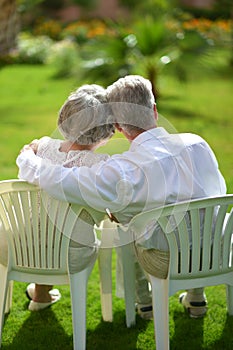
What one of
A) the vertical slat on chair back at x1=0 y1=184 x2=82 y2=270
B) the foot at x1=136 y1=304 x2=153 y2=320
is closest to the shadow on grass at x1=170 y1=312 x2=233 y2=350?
the foot at x1=136 y1=304 x2=153 y2=320

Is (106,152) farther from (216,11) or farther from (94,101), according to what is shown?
(216,11)

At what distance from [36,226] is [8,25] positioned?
37.7 ft

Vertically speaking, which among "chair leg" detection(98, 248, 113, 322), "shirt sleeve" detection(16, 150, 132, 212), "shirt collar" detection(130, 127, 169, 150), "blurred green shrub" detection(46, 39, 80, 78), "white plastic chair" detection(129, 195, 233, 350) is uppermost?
"shirt collar" detection(130, 127, 169, 150)

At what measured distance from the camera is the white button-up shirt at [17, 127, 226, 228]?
3461 millimetres

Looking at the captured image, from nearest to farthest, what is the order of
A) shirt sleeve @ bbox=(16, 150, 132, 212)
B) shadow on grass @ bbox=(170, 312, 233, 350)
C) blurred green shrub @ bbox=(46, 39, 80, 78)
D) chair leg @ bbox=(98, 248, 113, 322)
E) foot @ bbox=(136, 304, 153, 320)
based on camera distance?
shirt sleeve @ bbox=(16, 150, 132, 212)
shadow on grass @ bbox=(170, 312, 233, 350)
chair leg @ bbox=(98, 248, 113, 322)
foot @ bbox=(136, 304, 153, 320)
blurred green shrub @ bbox=(46, 39, 80, 78)

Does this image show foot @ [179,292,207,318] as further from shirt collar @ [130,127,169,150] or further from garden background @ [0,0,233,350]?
shirt collar @ [130,127,169,150]

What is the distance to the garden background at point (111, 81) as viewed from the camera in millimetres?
4164

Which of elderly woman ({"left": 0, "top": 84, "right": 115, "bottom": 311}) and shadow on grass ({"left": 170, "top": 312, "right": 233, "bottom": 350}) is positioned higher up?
elderly woman ({"left": 0, "top": 84, "right": 115, "bottom": 311})

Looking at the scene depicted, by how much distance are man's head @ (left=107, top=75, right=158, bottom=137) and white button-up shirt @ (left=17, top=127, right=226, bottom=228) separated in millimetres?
69

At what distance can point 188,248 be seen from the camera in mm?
3680

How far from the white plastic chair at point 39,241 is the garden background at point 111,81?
1.09ft

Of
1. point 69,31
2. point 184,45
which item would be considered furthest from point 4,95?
point 69,31

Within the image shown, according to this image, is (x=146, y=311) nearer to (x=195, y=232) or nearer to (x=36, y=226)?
(x=195, y=232)

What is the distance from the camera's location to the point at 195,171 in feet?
11.9
